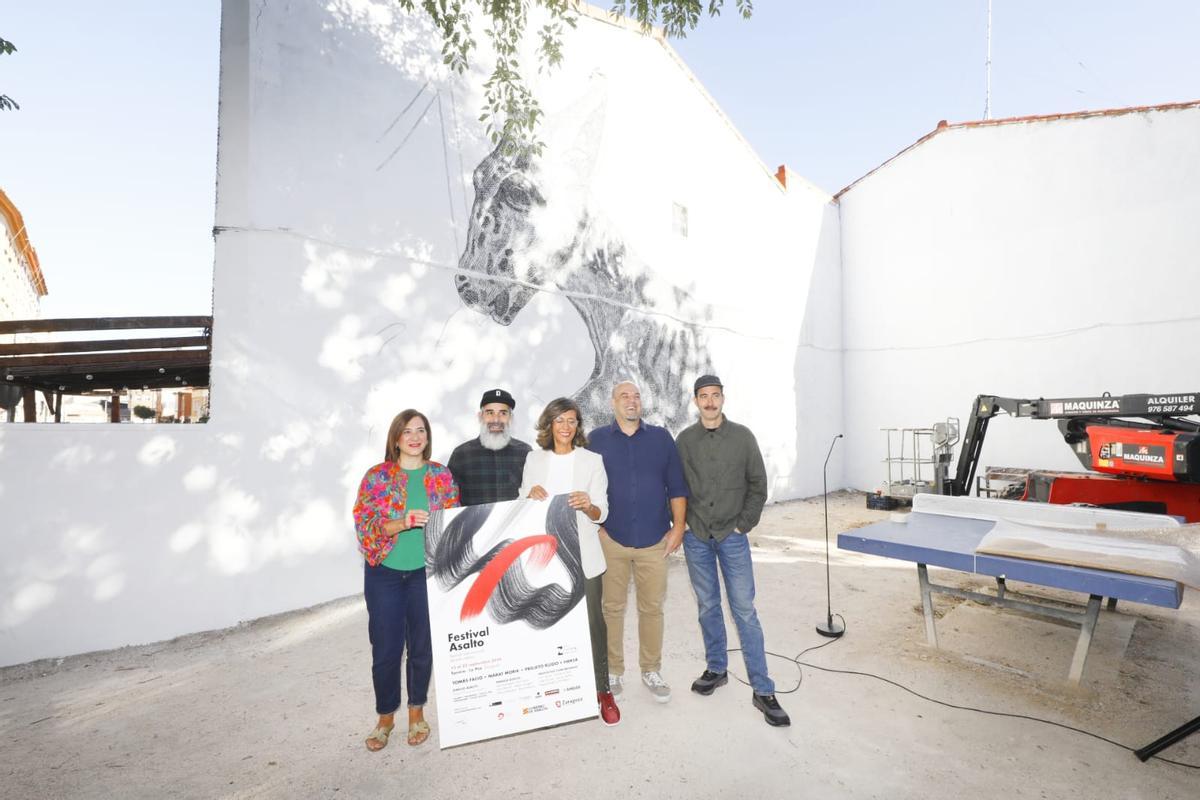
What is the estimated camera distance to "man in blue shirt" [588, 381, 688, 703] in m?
3.27

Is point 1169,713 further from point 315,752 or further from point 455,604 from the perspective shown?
point 315,752

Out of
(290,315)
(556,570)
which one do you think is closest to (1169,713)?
(556,570)

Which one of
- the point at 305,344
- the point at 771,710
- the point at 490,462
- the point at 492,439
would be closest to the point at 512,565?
the point at 490,462

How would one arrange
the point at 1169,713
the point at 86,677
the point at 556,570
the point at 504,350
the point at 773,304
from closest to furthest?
the point at 556,570, the point at 1169,713, the point at 86,677, the point at 504,350, the point at 773,304

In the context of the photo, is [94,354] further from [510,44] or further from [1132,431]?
[1132,431]

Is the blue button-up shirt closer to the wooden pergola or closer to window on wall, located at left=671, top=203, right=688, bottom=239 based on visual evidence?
the wooden pergola

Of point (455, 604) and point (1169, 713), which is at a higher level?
point (455, 604)

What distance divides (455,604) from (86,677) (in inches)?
129

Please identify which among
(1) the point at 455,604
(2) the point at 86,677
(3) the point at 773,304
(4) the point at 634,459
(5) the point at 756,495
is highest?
(3) the point at 773,304

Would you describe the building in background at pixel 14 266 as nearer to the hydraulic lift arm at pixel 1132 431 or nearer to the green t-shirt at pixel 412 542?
the green t-shirt at pixel 412 542

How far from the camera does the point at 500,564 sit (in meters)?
2.85

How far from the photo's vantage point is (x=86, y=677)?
3773 mm

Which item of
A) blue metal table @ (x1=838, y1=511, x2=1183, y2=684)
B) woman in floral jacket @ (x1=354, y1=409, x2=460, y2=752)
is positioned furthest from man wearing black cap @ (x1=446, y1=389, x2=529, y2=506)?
blue metal table @ (x1=838, y1=511, x2=1183, y2=684)

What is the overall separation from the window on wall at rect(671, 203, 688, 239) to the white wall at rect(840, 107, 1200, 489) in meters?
6.21
